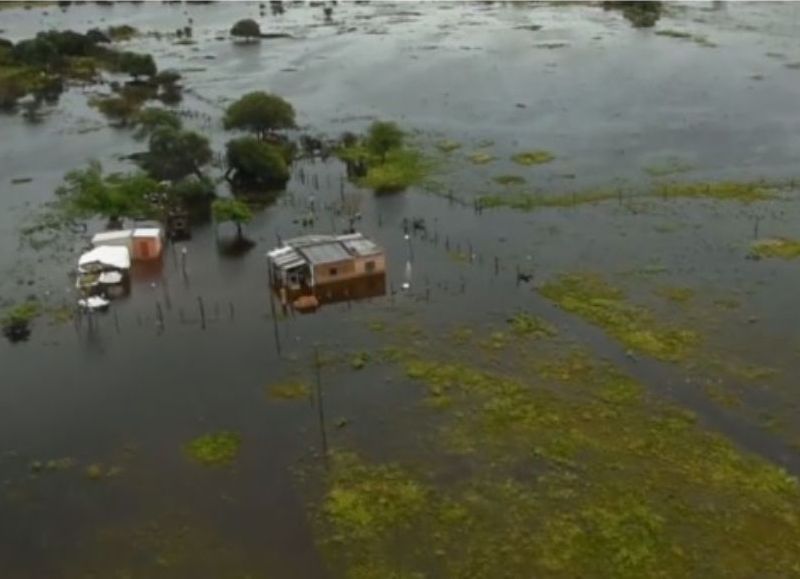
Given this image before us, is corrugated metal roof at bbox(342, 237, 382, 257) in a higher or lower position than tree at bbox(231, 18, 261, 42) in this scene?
lower

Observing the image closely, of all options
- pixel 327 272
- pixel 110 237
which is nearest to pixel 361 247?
pixel 327 272

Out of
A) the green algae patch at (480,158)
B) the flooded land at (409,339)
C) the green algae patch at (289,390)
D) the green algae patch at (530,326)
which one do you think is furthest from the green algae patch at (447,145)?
the green algae patch at (289,390)

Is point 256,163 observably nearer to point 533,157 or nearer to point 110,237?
point 110,237

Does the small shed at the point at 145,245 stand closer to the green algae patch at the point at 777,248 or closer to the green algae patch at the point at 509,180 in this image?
the green algae patch at the point at 509,180

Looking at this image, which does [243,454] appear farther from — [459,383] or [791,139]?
[791,139]

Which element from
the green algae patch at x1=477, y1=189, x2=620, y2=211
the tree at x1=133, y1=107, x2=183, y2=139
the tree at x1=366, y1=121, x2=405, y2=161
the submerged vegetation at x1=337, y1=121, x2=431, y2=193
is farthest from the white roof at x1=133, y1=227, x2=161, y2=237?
the tree at x1=366, y1=121, x2=405, y2=161

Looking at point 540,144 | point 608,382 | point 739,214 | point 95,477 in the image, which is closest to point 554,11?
point 540,144

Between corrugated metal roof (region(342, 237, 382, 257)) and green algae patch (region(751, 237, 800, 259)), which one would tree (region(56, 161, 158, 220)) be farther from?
green algae patch (region(751, 237, 800, 259))
